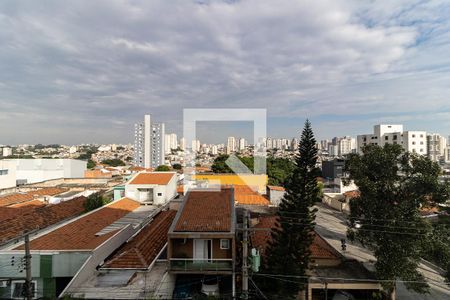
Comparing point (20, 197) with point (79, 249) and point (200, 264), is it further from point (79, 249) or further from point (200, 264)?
point (200, 264)

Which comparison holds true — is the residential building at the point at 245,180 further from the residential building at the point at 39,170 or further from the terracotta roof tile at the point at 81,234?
the residential building at the point at 39,170

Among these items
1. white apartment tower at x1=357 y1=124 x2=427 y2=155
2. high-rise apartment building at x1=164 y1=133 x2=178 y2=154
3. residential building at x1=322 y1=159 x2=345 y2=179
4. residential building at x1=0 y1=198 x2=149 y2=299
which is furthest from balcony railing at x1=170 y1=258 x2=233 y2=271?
high-rise apartment building at x1=164 y1=133 x2=178 y2=154

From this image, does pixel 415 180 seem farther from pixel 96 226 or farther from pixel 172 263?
pixel 96 226

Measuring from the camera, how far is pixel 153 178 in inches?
730

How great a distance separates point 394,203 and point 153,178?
1415cm

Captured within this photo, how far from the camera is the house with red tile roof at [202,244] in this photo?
8.65 m

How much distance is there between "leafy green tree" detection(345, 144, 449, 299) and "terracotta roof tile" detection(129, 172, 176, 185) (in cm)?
1206

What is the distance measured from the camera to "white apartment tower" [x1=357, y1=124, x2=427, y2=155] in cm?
4528

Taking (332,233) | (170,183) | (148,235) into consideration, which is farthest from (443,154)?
(148,235)

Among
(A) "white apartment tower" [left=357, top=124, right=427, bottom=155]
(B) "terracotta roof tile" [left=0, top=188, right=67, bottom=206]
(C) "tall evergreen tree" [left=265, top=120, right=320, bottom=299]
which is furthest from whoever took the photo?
(A) "white apartment tower" [left=357, top=124, right=427, bottom=155]

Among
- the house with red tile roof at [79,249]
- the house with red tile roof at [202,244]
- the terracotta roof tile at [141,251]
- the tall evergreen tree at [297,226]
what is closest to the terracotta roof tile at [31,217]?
the house with red tile roof at [79,249]

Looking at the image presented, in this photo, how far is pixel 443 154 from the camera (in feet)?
212

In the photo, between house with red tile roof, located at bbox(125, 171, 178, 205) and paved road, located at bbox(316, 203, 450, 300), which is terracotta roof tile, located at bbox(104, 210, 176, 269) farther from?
paved road, located at bbox(316, 203, 450, 300)

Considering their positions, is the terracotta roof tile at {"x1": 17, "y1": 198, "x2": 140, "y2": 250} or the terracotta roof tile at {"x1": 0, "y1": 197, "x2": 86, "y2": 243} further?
the terracotta roof tile at {"x1": 0, "y1": 197, "x2": 86, "y2": 243}
